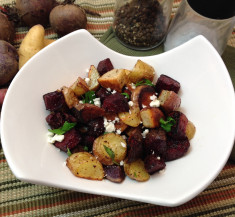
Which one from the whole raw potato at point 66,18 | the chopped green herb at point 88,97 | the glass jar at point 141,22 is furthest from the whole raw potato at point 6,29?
the chopped green herb at point 88,97

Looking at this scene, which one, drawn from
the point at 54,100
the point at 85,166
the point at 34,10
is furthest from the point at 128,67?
the point at 34,10

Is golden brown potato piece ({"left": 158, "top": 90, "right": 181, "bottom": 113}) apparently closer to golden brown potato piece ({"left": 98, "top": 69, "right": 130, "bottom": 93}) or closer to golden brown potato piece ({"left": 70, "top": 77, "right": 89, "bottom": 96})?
golden brown potato piece ({"left": 98, "top": 69, "right": 130, "bottom": 93})

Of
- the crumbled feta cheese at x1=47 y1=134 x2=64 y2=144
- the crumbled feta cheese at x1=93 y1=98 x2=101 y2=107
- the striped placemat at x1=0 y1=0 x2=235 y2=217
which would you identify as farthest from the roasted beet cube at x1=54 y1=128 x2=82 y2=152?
the striped placemat at x1=0 y1=0 x2=235 y2=217

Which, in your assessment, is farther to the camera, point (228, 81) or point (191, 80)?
point (191, 80)

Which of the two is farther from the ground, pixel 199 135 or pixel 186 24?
pixel 186 24

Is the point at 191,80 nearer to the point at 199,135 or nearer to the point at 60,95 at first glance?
the point at 199,135

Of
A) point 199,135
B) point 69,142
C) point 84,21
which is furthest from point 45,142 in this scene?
point 84,21

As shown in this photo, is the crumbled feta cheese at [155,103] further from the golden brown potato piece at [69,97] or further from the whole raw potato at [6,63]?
the whole raw potato at [6,63]
